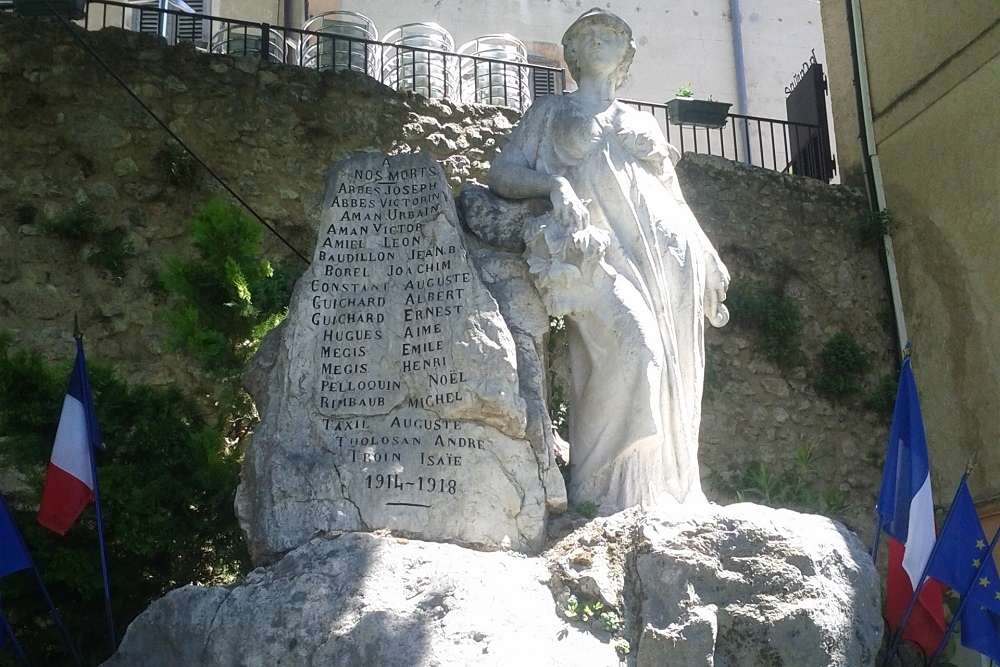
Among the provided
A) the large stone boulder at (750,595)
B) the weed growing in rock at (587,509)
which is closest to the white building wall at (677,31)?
the weed growing in rock at (587,509)

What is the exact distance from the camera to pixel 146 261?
8.91 m

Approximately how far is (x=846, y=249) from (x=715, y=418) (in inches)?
82.7

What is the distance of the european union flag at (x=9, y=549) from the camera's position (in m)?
4.78

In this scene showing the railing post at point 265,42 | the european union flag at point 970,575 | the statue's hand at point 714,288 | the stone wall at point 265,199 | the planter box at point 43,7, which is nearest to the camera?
the european union flag at point 970,575

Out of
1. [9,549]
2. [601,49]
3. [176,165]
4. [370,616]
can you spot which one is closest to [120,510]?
[9,549]

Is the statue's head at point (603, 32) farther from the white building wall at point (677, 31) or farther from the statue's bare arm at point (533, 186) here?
the white building wall at point (677, 31)

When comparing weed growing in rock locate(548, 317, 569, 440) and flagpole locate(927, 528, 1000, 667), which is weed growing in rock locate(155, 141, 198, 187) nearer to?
weed growing in rock locate(548, 317, 569, 440)

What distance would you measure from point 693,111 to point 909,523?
21.4ft

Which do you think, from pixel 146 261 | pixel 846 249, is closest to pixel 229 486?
pixel 146 261

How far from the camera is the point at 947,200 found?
9.61 meters

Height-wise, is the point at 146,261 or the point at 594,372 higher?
the point at 146,261

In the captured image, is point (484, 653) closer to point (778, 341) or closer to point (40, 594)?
point (40, 594)

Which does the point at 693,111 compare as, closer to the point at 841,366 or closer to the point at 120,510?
the point at 841,366

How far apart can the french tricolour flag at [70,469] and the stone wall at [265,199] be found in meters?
3.44
